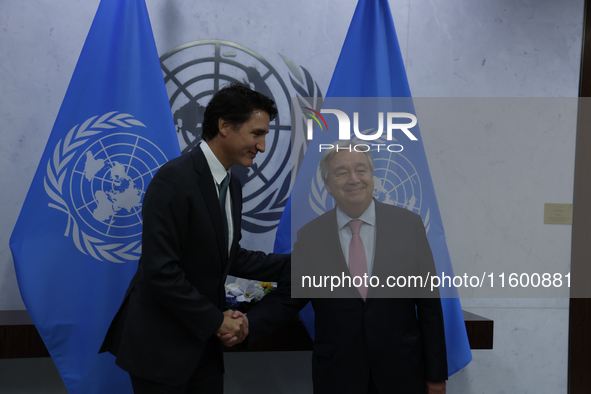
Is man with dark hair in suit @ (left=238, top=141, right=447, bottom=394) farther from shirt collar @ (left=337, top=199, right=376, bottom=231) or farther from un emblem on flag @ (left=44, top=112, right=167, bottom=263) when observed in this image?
un emblem on flag @ (left=44, top=112, right=167, bottom=263)

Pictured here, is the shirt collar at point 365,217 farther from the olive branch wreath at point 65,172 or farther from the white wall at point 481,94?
the olive branch wreath at point 65,172

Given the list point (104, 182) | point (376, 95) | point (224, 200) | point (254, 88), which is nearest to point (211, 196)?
point (224, 200)

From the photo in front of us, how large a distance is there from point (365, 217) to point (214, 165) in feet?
1.99

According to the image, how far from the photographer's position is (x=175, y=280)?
4.10 ft

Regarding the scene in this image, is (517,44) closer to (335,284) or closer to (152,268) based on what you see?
(335,284)

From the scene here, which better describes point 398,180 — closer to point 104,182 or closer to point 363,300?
point 363,300

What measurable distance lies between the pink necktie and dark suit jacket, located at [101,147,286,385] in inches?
18.6

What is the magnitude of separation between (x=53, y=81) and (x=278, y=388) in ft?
6.99

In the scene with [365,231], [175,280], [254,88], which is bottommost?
[175,280]

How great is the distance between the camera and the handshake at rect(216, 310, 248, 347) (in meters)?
1.36


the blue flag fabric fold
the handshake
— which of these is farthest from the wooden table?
the handshake

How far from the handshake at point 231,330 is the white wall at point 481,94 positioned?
0.84 m

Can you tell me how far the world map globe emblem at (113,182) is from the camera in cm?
176

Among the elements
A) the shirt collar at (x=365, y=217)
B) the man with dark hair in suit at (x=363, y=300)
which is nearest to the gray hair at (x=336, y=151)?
the man with dark hair in suit at (x=363, y=300)
